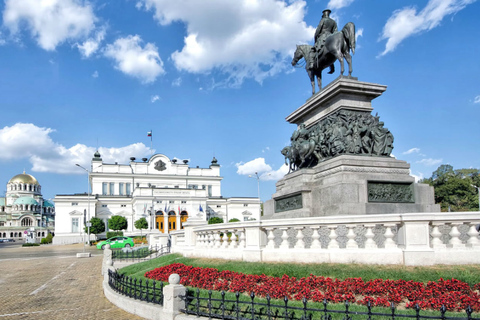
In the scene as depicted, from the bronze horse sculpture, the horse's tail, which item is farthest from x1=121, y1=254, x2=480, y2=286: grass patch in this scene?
the horse's tail

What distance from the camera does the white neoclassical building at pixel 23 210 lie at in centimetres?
15188

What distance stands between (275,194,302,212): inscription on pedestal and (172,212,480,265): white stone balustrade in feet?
7.75

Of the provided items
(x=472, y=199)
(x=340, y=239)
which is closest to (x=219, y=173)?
(x=472, y=199)

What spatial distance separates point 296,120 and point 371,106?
344cm

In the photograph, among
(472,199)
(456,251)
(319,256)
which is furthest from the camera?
(472,199)

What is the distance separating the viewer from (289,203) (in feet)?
48.3

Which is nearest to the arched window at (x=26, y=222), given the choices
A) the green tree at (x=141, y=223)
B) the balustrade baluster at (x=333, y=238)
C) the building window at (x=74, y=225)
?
the building window at (x=74, y=225)

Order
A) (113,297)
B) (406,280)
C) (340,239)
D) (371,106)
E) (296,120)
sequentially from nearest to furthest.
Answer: (406,280) → (340,239) → (113,297) → (371,106) → (296,120)

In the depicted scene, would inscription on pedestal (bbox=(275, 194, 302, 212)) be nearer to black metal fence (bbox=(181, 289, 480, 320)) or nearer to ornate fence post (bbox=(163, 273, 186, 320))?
black metal fence (bbox=(181, 289, 480, 320))

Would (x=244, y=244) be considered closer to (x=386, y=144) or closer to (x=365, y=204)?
(x=365, y=204)

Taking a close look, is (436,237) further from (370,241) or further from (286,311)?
(286,311)

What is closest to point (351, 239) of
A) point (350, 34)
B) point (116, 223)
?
point (350, 34)

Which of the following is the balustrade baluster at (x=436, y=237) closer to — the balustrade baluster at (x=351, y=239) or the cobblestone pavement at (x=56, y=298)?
the balustrade baluster at (x=351, y=239)

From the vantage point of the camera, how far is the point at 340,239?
10680mm
